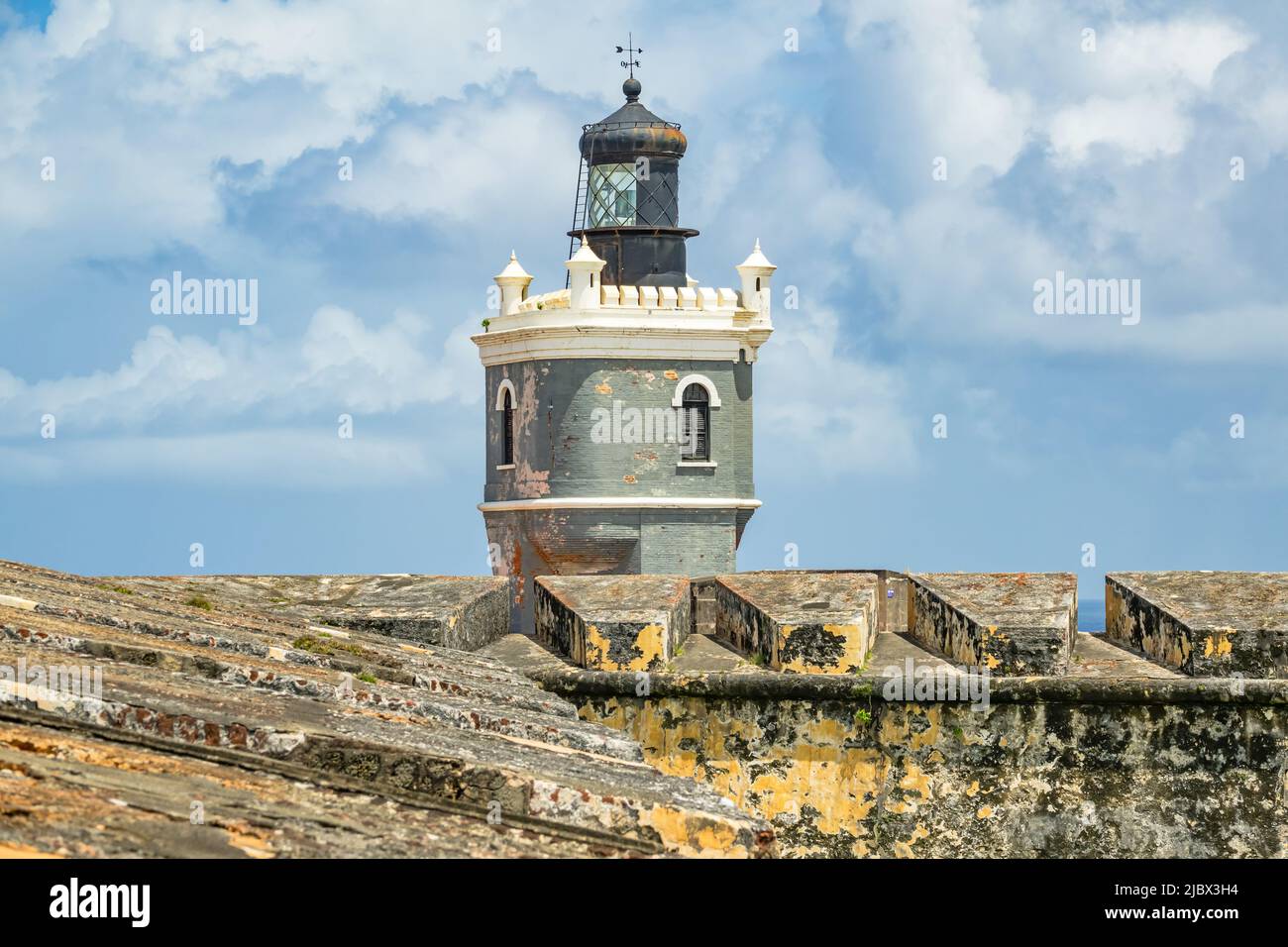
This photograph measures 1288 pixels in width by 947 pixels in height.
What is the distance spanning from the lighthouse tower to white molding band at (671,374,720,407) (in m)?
0.04

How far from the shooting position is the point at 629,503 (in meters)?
41.1

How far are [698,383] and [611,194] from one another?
16.6 ft

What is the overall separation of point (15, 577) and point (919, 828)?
5.15 m

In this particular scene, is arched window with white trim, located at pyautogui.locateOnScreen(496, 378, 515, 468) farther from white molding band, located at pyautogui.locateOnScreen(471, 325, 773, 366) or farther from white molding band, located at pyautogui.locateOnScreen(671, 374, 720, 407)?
white molding band, located at pyautogui.locateOnScreen(671, 374, 720, 407)

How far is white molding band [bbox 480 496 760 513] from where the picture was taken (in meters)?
41.2

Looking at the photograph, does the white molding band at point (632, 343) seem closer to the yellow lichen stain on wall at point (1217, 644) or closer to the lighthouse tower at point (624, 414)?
the lighthouse tower at point (624, 414)

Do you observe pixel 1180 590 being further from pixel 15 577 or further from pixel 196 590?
pixel 15 577

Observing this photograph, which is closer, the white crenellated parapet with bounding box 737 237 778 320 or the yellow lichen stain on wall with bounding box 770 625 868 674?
the yellow lichen stain on wall with bounding box 770 625 868 674

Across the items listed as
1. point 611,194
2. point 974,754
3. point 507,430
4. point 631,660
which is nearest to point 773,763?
point 974,754

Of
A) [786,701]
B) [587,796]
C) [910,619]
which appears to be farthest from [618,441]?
[587,796]

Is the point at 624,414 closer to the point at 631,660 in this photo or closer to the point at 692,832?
the point at 631,660

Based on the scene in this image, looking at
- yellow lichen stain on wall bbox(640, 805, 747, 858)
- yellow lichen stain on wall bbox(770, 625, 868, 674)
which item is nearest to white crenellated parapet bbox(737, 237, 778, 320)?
yellow lichen stain on wall bbox(770, 625, 868, 674)

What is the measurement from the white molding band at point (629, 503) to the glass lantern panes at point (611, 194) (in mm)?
6317

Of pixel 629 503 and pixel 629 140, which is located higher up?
pixel 629 140
